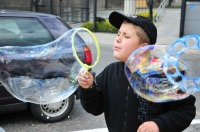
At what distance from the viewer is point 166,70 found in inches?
71.3

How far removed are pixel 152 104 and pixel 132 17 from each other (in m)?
0.50

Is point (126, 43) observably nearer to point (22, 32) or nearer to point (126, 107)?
point (126, 107)

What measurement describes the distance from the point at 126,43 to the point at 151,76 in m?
0.23

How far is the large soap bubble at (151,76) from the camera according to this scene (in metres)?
1.87

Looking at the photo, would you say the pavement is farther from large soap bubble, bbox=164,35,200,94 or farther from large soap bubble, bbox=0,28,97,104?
large soap bubble, bbox=164,35,200,94

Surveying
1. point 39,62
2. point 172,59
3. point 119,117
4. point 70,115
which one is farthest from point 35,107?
point 172,59

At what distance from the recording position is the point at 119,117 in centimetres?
210

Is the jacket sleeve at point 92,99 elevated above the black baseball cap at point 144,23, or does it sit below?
below

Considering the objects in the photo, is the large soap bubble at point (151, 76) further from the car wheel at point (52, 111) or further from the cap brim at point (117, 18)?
the car wheel at point (52, 111)

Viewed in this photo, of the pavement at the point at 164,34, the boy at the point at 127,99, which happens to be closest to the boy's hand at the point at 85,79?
the boy at the point at 127,99

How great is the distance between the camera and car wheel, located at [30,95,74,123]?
4836mm

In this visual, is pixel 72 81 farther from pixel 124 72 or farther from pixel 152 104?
pixel 152 104

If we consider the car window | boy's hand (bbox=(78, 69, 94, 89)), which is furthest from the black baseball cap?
the car window

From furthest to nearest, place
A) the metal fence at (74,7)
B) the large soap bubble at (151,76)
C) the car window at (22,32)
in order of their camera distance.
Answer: the metal fence at (74,7) → the car window at (22,32) → the large soap bubble at (151,76)
